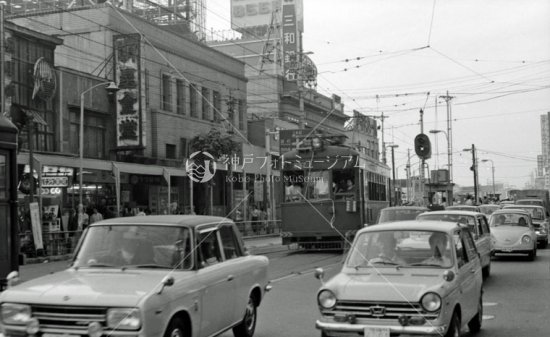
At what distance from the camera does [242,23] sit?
7781 cm

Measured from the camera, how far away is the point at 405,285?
7.23m

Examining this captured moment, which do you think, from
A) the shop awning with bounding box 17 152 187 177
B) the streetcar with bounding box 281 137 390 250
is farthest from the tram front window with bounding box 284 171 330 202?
the shop awning with bounding box 17 152 187 177

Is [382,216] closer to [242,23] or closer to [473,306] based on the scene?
[473,306]

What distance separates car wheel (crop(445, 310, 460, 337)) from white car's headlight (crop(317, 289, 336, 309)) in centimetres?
125

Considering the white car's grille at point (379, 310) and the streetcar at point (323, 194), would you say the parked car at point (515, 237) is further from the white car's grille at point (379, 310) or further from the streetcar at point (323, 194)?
the white car's grille at point (379, 310)

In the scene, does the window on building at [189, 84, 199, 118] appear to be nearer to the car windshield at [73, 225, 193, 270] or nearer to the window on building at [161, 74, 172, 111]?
the window on building at [161, 74, 172, 111]

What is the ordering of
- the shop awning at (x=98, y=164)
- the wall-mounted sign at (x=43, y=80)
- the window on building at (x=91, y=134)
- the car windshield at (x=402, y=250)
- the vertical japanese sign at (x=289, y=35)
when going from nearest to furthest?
→ the car windshield at (x=402, y=250)
the shop awning at (x=98, y=164)
the wall-mounted sign at (x=43, y=80)
the window on building at (x=91, y=134)
the vertical japanese sign at (x=289, y=35)

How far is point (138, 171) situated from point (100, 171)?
6.16ft

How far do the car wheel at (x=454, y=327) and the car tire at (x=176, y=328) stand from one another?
2.79 metres

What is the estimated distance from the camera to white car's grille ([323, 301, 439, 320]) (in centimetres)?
695

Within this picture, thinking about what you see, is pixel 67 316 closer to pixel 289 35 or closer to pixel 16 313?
pixel 16 313

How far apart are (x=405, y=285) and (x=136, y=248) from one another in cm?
292

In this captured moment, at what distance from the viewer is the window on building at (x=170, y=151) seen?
37.4 m

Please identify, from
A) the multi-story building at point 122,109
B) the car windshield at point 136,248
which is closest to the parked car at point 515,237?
the multi-story building at point 122,109
